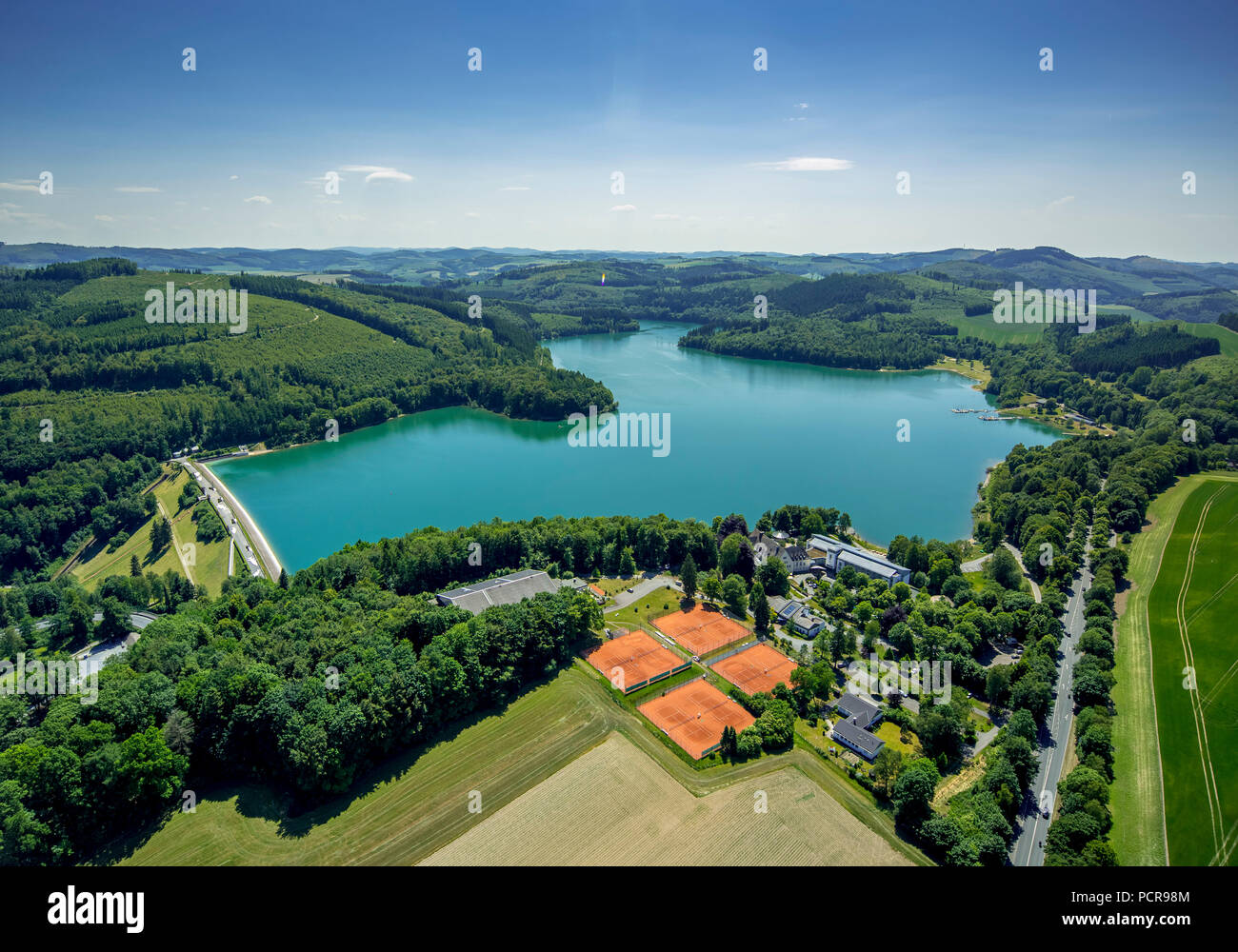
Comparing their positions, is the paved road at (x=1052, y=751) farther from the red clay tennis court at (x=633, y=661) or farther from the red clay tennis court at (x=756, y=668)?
the red clay tennis court at (x=633, y=661)

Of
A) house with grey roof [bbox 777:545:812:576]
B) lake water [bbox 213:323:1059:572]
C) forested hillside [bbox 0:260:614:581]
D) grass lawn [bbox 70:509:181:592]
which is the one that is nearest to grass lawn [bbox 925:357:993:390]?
lake water [bbox 213:323:1059:572]

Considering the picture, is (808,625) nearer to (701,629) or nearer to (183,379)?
(701,629)

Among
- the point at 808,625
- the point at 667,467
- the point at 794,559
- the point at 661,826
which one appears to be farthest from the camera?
the point at 667,467

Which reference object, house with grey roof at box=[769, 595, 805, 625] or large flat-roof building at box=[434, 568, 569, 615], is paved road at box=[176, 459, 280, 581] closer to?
large flat-roof building at box=[434, 568, 569, 615]

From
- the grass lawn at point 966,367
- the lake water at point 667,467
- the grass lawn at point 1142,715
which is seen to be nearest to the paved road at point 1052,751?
the grass lawn at point 1142,715

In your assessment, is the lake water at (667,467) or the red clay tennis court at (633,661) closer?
the red clay tennis court at (633,661)

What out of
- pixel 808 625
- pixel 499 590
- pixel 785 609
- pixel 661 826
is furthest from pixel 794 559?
pixel 661 826

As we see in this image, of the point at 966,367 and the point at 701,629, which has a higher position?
the point at 966,367
